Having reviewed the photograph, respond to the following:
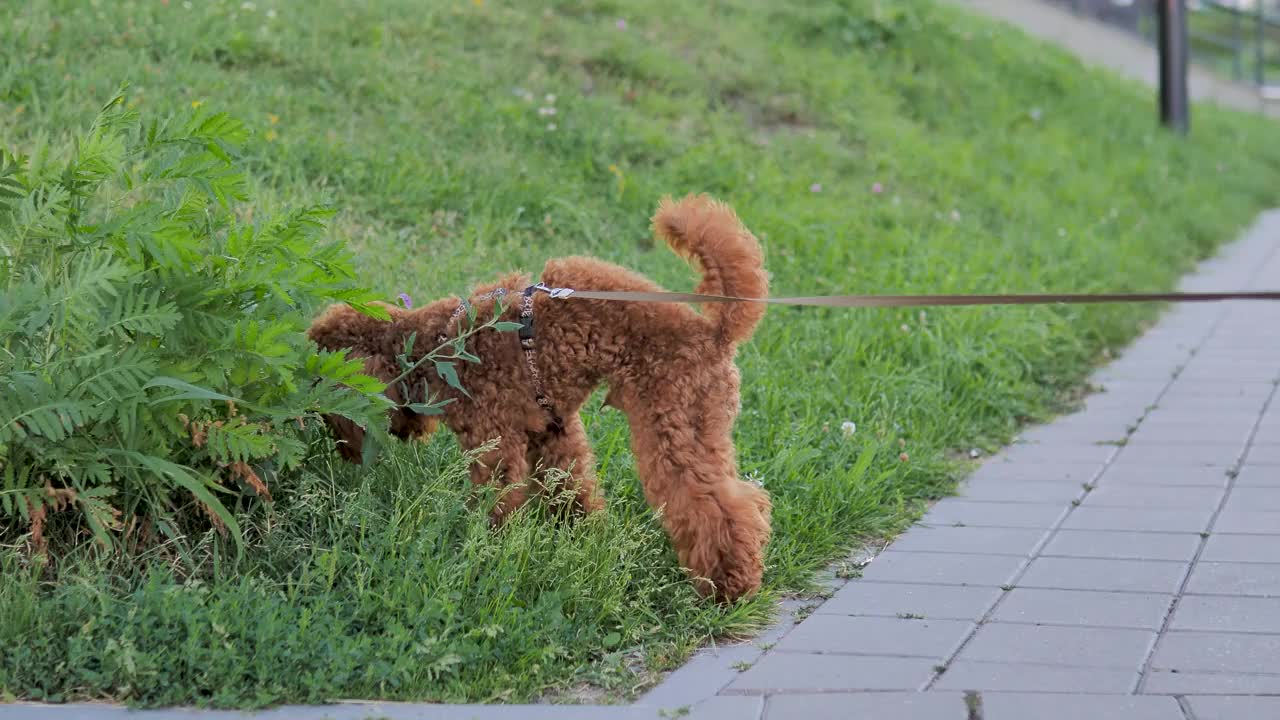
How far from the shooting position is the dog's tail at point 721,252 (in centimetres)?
399

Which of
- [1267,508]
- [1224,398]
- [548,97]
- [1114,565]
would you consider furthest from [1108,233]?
[1114,565]

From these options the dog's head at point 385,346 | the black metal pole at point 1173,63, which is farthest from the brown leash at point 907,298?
the black metal pole at point 1173,63

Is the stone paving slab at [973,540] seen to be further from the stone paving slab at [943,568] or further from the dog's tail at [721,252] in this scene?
the dog's tail at [721,252]

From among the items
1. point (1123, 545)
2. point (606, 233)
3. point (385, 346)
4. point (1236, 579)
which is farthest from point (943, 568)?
point (606, 233)

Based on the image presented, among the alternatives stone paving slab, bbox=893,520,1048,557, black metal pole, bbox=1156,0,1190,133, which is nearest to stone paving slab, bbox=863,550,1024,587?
stone paving slab, bbox=893,520,1048,557

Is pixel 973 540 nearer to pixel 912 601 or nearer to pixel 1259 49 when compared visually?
pixel 912 601

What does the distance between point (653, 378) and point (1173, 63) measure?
1077 centimetres

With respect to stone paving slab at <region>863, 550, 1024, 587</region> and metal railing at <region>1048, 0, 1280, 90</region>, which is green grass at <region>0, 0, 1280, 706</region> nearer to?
stone paving slab at <region>863, 550, 1024, 587</region>

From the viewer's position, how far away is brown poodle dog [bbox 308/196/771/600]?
158 inches

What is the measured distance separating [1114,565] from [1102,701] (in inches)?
45.6

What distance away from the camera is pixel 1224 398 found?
21.6 ft

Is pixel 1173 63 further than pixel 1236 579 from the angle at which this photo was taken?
Yes

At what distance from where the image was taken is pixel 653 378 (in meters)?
4.04

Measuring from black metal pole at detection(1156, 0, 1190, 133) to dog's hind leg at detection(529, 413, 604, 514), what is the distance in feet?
34.3
